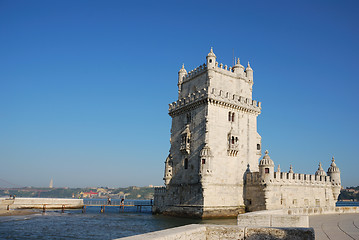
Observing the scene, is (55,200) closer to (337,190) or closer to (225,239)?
(337,190)

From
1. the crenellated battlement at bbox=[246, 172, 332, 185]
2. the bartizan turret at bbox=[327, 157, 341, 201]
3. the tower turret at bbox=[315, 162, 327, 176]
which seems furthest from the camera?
the bartizan turret at bbox=[327, 157, 341, 201]

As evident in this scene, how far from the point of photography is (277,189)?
122 ft

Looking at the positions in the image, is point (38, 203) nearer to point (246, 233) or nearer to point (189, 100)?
point (189, 100)

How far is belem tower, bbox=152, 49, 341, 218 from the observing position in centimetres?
3725

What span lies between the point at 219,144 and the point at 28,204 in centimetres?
4745

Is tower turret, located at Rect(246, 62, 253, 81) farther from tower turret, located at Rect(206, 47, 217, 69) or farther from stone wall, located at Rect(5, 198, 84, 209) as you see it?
stone wall, located at Rect(5, 198, 84, 209)

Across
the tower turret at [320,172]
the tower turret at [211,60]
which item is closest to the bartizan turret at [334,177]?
the tower turret at [320,172]

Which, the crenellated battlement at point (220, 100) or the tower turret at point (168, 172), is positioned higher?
the crenellated battlement at point (220, 100)

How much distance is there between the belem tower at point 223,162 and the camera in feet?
122

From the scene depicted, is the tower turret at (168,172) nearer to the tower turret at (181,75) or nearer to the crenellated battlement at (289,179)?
the crenellated battlement at (289,179)

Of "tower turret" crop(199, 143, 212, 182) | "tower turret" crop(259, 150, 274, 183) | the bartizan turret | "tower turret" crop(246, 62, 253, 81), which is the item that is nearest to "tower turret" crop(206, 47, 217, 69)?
"tower turret" crop(246, 62, 253, 81)

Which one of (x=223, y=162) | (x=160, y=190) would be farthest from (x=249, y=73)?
(x=160, y=190)

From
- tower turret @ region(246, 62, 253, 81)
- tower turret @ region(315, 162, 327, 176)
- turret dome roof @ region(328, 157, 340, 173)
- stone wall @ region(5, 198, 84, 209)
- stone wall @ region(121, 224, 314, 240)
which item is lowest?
stone wall @ region(5, 198, 84, 209)

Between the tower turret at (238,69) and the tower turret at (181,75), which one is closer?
the tower turret at (238,69)
